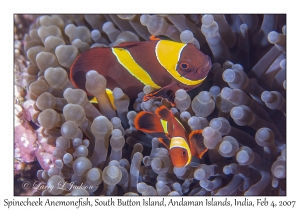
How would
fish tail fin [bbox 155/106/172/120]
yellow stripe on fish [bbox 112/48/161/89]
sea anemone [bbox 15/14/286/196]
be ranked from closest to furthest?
1. sea anemone [bbox 15/14/286/196]
2. fish tail fin [bbox 155/106/172/120]
3. yellow stripe on fish [bbox 112/48/161/89]

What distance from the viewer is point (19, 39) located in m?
2.01

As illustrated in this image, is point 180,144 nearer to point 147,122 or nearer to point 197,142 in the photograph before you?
point 197,142

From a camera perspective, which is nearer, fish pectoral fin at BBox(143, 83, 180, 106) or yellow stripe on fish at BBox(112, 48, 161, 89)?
fish pectoral fin at BBox(143, 83, 180, 106)

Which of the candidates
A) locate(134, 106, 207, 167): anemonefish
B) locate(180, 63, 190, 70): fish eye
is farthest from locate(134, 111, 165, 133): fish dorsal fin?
locate(180, 63, 190, 70): fish eye

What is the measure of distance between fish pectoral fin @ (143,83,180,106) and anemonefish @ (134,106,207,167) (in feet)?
0.16

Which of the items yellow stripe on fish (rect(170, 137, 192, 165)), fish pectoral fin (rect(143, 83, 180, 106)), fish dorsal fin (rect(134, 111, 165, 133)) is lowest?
yellow stripe on fish (rect(170, 137, 192, 165))

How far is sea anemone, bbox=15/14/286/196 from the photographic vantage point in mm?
1104

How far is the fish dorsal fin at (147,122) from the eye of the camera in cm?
124

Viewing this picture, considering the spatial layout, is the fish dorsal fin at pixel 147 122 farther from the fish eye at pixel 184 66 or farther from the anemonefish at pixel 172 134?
the fish eye at pixel 184 66

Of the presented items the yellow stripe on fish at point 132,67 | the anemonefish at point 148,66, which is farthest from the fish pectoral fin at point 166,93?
the yellow stripe on fish at point 132,67

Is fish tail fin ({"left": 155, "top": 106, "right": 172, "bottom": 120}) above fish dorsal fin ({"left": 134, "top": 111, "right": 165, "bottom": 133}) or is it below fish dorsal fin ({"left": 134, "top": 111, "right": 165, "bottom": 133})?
above

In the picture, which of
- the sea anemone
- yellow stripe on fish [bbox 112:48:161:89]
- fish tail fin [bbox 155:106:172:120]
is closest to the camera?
the sea anemone

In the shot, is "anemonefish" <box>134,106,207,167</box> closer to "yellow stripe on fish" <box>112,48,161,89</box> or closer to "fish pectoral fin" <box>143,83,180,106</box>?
"fish pectoral fin" <box>143,83,180,106</box>
